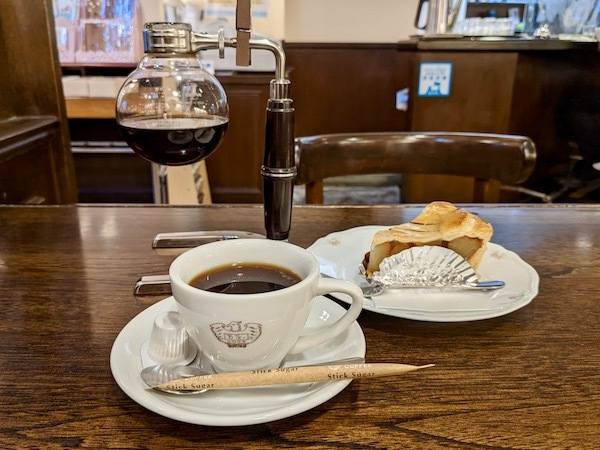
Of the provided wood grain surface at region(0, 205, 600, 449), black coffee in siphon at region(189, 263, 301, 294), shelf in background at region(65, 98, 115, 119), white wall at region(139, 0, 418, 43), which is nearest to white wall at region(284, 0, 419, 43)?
white wall at region(139, 0, 418, 43)

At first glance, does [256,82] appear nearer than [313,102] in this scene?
Yes

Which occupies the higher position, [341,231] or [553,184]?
[341,231]

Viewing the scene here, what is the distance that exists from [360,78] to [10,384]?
362 centimetres

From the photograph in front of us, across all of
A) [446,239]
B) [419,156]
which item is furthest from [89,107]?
[446,239]

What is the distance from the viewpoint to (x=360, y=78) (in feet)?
12.6

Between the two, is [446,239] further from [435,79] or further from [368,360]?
[435,79]

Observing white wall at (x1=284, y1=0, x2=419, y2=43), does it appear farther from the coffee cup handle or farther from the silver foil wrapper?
the coffee cup handle

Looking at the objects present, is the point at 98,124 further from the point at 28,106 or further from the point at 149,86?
the point at 149,86

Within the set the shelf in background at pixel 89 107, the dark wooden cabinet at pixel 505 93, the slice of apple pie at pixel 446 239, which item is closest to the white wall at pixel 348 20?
the dark wooden cabinet at pixel 505 93

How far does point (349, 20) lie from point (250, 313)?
3.59 meters

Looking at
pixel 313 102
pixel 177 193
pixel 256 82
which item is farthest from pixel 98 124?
pixel 313 102

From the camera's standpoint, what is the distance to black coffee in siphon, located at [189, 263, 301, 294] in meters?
0.49

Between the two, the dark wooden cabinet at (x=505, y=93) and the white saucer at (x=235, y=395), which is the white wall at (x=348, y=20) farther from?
the white saucer at (x=235, y=395)

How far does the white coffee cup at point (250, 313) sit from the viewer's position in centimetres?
43
